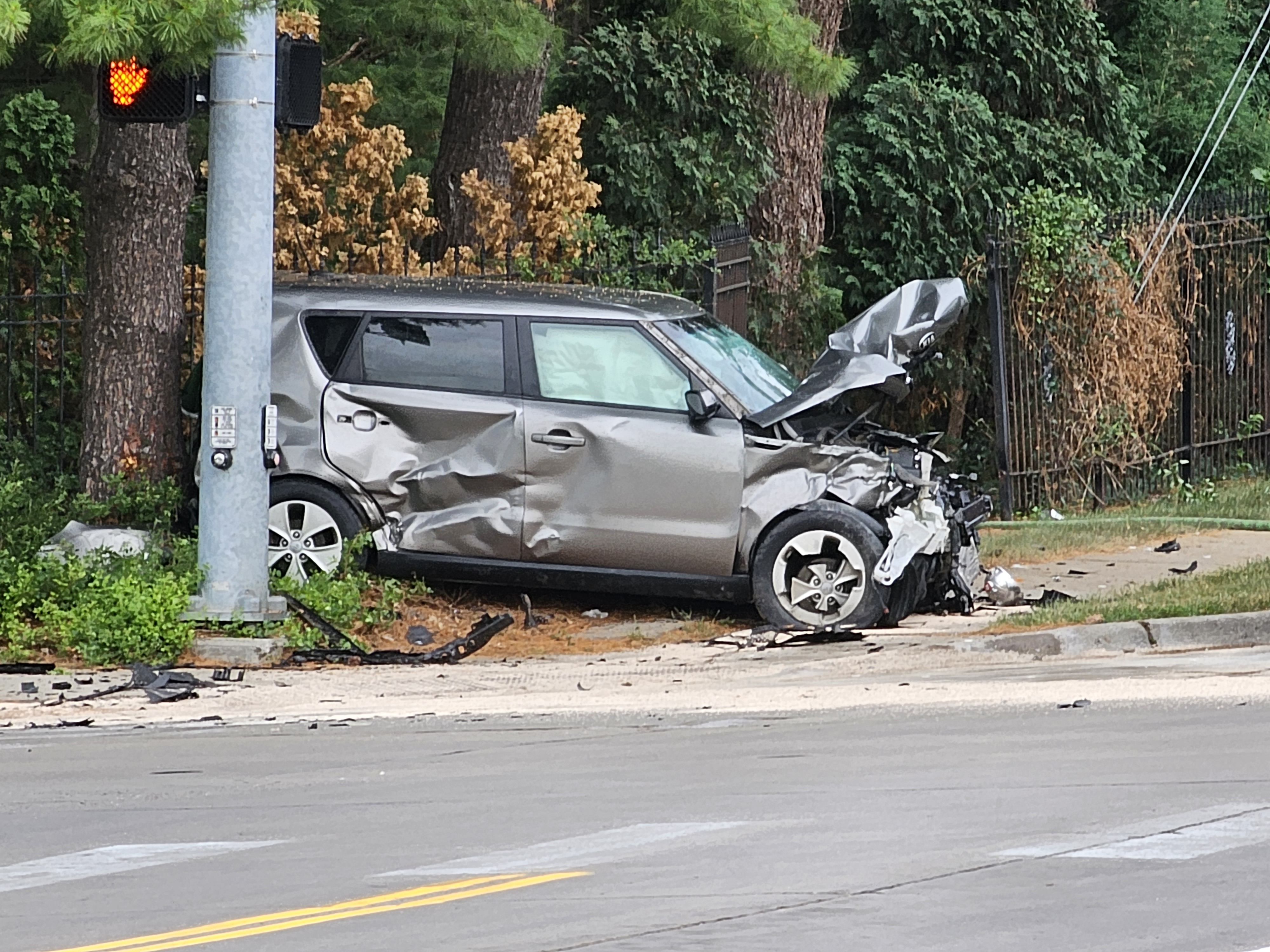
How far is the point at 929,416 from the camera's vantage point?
24156 millimetres

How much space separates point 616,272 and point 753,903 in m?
10.2

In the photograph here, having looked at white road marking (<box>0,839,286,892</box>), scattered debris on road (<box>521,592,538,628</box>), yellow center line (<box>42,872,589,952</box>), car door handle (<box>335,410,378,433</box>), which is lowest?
white road marking (<box>0,839,286,892</box>)

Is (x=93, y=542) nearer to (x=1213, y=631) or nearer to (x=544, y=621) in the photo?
(x=544, y=621)

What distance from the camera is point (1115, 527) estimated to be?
15.7 metres

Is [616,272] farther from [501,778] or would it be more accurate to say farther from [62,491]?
[501,778]

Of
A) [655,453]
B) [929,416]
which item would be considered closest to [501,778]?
[655,453]

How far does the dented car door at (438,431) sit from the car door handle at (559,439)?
10 cm

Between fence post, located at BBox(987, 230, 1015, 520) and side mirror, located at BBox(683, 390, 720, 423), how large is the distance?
496 centimetres

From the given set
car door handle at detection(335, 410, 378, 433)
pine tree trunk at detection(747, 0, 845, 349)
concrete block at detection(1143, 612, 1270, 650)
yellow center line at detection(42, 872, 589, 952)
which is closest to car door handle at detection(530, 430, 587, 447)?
car door handle at detection(335, 410, 378, 433)

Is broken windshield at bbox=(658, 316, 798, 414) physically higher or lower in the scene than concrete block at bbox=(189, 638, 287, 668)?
higher

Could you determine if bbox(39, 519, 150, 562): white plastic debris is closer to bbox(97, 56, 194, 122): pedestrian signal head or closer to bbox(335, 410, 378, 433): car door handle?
bbox(335, 410, 378, 433): car door handle

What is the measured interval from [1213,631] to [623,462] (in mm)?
3241

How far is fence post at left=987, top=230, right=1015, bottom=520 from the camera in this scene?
16.6 metres

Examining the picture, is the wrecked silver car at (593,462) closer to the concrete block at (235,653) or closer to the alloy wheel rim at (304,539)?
the alloy wheel rim at (304,539)
